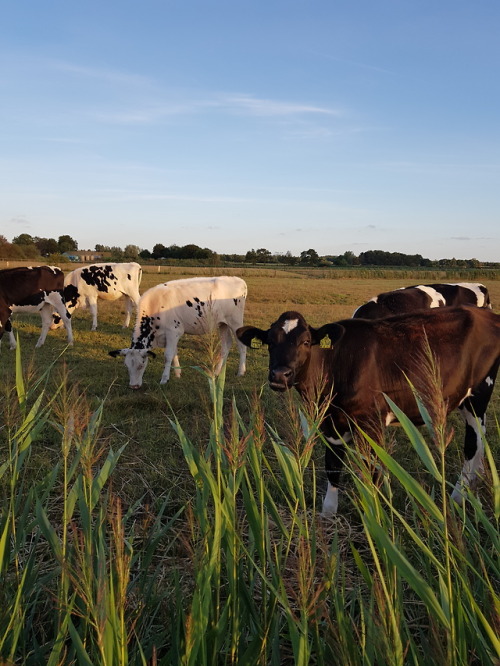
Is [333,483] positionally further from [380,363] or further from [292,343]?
[292,343]

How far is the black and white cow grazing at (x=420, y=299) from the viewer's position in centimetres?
854

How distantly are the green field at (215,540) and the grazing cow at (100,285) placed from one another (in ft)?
11.2

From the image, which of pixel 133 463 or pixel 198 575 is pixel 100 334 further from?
pixel 198 575

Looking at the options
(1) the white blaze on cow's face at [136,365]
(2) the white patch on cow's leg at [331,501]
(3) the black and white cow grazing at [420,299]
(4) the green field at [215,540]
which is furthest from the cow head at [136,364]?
(2) the white patch on cow's leg at [331,501]

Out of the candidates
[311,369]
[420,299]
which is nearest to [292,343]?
[311,369]

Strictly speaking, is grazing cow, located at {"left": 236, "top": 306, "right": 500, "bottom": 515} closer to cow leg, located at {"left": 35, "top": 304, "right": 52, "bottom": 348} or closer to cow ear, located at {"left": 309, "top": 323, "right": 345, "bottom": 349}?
cow ear, located at {"left": 309, "top": 323, "right": 345, "bottom": 349}

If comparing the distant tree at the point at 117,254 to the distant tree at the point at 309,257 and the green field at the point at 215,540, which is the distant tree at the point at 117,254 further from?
the green field at the point at 215,540

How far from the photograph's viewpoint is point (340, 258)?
99.6 m

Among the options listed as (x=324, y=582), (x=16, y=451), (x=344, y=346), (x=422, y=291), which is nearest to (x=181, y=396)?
(x=344, y=346)

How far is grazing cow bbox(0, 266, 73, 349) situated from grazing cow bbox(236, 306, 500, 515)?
9.12 metres

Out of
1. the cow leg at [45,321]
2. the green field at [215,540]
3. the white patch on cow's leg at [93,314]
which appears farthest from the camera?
the white patch on cow's leg at [93,314]

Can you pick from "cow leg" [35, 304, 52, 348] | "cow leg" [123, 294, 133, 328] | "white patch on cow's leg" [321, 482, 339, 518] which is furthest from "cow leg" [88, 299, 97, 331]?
"white patch on cow's leg" [321, 482, 339, 518]

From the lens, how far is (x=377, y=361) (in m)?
4.50

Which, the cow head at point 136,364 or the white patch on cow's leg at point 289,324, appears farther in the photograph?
the cow head at point 136,364
